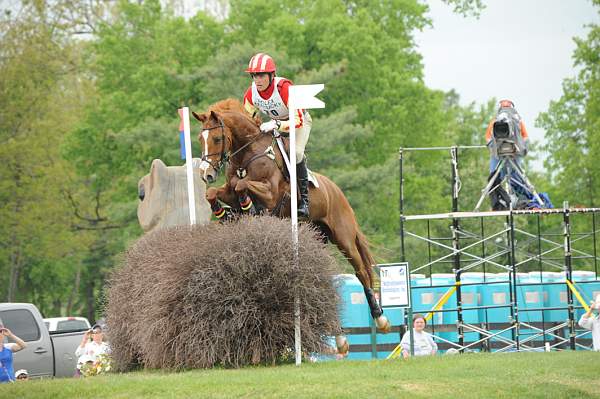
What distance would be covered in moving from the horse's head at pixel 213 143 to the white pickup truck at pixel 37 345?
6.88 meters

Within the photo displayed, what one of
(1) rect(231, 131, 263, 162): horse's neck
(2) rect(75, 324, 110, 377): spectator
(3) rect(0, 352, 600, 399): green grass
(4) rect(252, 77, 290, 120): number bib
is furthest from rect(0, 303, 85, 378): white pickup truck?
(4) rect(252, 77, 290, 120): number bib

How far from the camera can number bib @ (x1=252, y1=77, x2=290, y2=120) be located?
41.8 feet

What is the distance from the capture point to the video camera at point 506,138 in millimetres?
19109

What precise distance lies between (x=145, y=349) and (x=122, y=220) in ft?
82.8

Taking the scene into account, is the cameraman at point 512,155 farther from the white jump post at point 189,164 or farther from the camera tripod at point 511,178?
the white jump post at point 189,164


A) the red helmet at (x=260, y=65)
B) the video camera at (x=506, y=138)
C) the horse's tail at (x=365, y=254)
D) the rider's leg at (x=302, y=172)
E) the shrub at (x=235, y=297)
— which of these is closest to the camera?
the shrub at (x=235, y=297)

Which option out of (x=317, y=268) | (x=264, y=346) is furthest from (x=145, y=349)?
(x=317, y=268)

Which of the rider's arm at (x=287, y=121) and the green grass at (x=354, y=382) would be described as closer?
the green grass at (x=354, y=382)

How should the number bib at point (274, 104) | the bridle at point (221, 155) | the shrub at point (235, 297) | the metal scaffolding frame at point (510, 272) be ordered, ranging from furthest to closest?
the metal scaffolding frame at point (510, 272), the number bib at point (274, 104), the bridle at point (221, 155), the shrub at point (235, 297)

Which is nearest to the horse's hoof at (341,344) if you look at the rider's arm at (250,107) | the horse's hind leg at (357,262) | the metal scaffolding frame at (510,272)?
the horse's hind leg at (357,262)

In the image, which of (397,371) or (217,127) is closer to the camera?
(397,371)

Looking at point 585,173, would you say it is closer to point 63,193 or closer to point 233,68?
point 233,68

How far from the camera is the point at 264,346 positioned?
1086 centimetres

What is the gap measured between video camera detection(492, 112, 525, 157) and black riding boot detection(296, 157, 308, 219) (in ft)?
23.0
